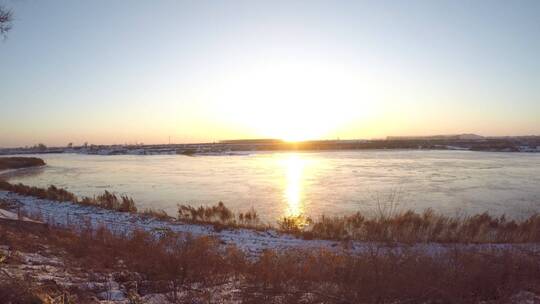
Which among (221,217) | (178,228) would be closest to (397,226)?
(221,217)

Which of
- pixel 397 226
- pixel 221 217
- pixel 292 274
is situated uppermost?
pixel 292 274

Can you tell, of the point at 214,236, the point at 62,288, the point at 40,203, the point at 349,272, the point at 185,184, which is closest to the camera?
the point at 62,288

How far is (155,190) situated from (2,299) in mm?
20497

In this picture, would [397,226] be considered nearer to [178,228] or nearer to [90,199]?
[178,228]

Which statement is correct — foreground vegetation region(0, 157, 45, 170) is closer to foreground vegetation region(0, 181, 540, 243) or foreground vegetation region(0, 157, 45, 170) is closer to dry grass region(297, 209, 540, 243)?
foreground vegetation region(0, 181, 540, 243)

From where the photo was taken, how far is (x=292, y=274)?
24.9 ft

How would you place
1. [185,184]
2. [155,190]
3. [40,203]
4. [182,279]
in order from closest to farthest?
[182,279] < [40,203] < [155,190] < [185,184]

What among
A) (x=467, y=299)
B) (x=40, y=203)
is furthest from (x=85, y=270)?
(x=40, y=203)

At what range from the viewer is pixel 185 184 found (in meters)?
27.4

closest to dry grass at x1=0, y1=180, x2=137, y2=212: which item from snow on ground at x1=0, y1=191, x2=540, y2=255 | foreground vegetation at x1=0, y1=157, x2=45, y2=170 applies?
snow on ground at x1=0, y1=191, x2=540, y2=255

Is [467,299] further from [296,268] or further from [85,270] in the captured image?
[85,270]

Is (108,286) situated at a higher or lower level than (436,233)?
higher

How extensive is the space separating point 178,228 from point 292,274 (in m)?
7.21

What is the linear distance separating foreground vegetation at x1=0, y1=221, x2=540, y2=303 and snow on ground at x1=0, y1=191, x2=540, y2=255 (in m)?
1.69
